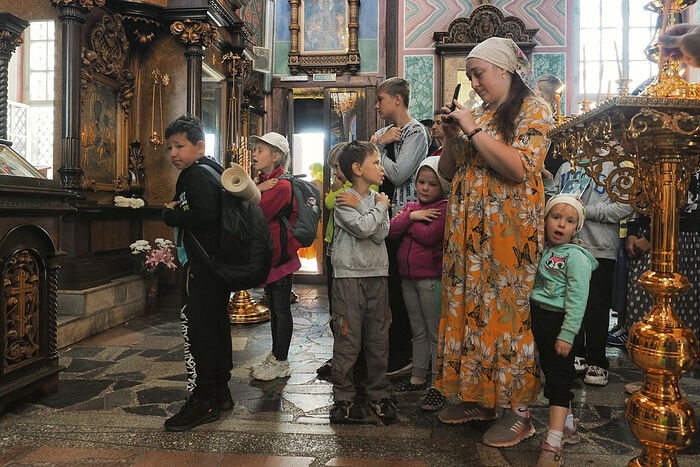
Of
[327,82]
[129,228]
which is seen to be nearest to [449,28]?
[327,82]

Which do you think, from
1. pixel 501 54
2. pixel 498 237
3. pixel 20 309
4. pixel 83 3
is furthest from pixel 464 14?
pixel 20 309

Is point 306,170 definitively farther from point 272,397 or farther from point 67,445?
point 67,445

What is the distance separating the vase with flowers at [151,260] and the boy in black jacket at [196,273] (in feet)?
9.23

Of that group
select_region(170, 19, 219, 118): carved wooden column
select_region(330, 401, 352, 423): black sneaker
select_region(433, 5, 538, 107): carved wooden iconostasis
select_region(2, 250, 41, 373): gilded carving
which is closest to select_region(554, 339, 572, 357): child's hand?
select_region(330, 401, 352, 423): black sneaker

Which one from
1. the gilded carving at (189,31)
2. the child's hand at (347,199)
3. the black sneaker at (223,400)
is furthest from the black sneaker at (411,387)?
the gilded carving at (189,31)

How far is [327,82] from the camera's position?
8828 millimetres

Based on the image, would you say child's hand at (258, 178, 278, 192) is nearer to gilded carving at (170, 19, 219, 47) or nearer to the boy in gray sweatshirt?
the boy in gray sweatshirt

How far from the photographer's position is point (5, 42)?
3.69 m

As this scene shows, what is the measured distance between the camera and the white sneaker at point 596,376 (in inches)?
130

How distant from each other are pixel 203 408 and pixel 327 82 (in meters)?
7.06

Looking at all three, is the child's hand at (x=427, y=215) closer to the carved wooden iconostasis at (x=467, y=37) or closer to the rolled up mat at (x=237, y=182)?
the rolled up mat at (x=237, y=182)

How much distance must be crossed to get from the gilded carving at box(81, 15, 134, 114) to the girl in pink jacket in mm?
3838

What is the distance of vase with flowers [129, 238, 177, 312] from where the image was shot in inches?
211

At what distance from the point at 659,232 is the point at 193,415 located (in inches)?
86.3
